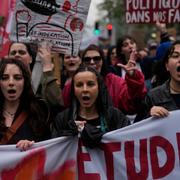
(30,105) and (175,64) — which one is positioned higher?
(175,64)

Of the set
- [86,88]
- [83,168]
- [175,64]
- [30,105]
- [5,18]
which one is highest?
[5,18]

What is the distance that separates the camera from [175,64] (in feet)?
13.0

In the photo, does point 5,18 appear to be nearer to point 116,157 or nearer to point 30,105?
point 30,105

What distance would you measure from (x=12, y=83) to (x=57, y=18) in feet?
3.29

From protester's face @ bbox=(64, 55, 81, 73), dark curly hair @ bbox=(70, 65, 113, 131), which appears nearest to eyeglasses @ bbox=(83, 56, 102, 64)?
protester's face @ bbox=(64, 55, 81, 73)

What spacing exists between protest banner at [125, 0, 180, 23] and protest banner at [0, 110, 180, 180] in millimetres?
2160

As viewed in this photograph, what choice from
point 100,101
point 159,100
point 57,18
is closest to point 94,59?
point 57,18

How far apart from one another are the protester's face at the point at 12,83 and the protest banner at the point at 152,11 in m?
2.32

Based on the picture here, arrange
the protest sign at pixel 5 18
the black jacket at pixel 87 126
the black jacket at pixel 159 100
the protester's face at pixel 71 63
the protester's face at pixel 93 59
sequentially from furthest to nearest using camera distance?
the protest sign at pixel 5 18
the protester's face at pixel 71 63
the protester's face at pixel 93 59
the black jacket at pixel 159 100
the black jacket at pixel 87 126

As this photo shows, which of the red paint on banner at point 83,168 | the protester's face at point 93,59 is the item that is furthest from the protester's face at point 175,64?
the protester's face at point 93,59

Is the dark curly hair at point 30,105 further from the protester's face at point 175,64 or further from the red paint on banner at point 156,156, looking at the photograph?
the protester's face at point 175,64

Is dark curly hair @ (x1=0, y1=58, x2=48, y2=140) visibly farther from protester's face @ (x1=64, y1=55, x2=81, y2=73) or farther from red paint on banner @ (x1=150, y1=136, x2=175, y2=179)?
protester's face @ (x1=64, y1=55, x2=81, y2=73)

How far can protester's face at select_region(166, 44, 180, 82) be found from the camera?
394 centimetres

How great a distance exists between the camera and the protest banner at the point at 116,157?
12.4 feet
